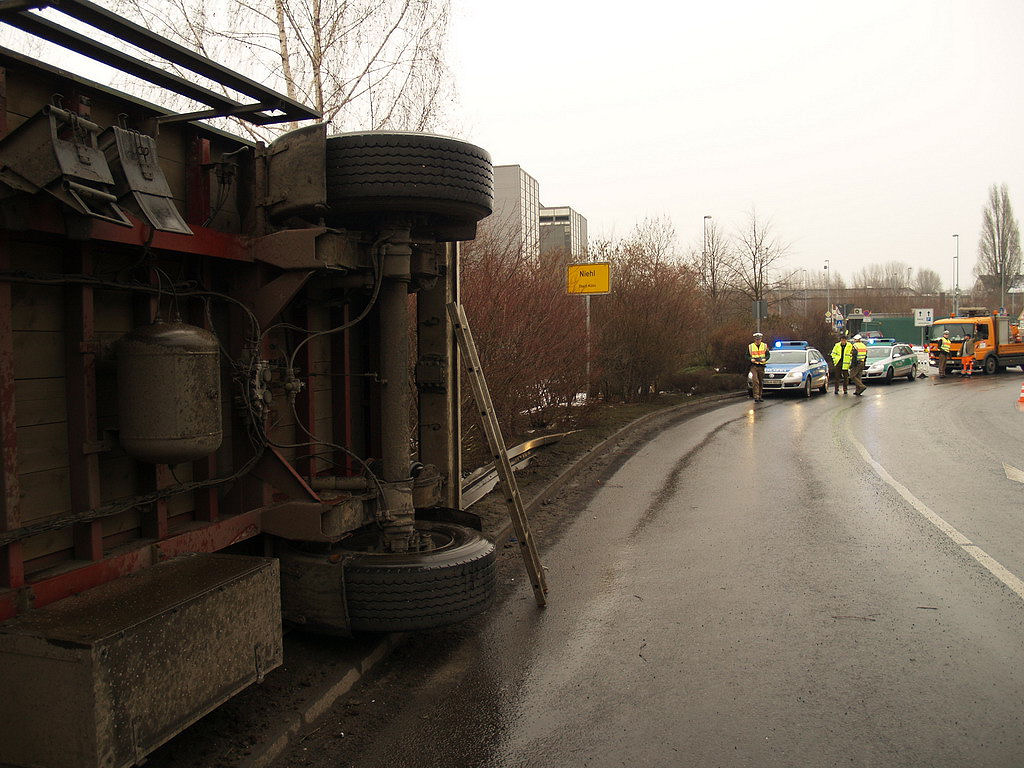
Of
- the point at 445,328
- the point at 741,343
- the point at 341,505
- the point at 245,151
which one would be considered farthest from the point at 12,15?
the point at 741,343

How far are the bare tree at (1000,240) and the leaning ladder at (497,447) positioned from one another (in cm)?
8775

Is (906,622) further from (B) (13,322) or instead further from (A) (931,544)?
(B) (13,322)

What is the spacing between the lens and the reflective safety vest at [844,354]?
26.2 meters

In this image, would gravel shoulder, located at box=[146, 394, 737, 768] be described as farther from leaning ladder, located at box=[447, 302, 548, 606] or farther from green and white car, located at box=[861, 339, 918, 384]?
green and white car, located at box=[861, 339, 918, 384]

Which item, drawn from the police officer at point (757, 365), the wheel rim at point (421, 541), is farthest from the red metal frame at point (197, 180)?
the police officer at point (757, 365)

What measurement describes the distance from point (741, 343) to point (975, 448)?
14901mm

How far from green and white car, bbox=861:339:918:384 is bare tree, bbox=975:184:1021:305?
2256 inches

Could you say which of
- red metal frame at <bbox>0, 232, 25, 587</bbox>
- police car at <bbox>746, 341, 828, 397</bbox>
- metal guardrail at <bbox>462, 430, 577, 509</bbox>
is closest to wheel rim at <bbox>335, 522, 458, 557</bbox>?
metal guardrail at <bbox>462, 430, 577, 509</bbox>

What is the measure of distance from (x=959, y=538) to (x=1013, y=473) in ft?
14.1

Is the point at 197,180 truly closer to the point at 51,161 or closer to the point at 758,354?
the point at 51,161

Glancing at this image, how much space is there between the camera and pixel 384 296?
16.1 ft

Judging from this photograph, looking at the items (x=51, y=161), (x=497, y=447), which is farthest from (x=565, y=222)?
(x=51, y=161)

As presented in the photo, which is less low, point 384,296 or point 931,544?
point 384,296

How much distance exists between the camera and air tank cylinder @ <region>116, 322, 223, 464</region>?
3455 millimetres
